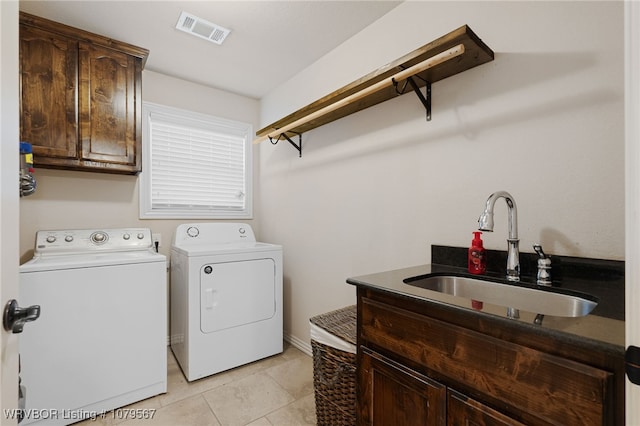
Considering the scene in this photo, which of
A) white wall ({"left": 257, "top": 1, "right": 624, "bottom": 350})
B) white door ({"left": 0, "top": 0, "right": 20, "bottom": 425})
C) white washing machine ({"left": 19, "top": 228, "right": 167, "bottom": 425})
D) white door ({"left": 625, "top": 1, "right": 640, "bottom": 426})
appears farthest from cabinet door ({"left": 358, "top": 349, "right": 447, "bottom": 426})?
white washing machine ({"left": 19, "top": 228, "right": 167, "bottom": 425})

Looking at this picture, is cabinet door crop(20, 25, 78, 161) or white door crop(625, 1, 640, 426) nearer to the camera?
white door crop(625, 1, 640, 426)

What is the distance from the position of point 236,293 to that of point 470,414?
179cm

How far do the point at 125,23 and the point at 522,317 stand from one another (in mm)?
2666

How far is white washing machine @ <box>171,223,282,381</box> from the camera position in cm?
213

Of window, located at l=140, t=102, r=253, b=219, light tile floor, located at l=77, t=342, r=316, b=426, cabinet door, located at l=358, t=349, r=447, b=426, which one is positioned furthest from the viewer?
window, located at l=140, t=102, r=253, b=219

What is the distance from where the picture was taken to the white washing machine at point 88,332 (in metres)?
1.60

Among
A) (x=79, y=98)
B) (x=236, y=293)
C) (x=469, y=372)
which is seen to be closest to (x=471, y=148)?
(x=469, y=372)

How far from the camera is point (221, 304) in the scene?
2.22 metres

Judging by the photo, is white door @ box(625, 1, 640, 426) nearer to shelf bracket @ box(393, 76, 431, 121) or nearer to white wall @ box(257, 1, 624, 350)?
white wall @ box(257, 1, 624, 350)

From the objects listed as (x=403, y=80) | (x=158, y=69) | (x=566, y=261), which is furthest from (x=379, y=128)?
(x=158, y=69)

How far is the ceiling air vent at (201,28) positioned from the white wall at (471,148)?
2.46 ft

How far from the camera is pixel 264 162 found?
3.15 m

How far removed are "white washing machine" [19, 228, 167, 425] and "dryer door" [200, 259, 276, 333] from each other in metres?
0.29

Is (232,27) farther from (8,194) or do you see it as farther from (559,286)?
(559,286)
